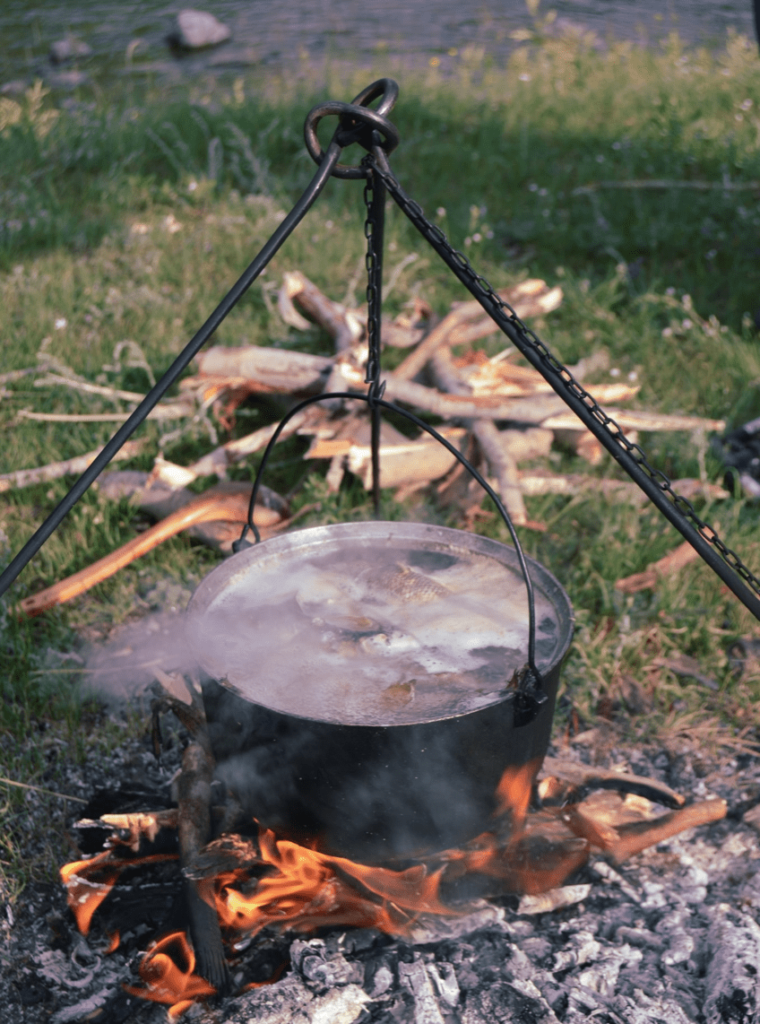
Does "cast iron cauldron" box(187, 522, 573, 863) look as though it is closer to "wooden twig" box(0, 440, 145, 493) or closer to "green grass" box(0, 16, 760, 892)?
"green grass" box(0, 16, 760, 892)

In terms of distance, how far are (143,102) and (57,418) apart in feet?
16.6

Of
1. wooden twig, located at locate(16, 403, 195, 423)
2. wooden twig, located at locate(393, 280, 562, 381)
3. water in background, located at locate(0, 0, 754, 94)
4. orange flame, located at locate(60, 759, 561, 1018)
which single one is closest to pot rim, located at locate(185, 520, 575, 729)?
orange flame, located at locate(60, 759, 561, 1018)

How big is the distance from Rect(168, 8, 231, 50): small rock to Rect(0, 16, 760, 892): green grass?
2.27 meters

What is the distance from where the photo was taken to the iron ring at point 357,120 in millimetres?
1651

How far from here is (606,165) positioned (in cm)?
615

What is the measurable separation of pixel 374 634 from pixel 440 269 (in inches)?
142

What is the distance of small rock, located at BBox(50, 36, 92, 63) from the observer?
954cm

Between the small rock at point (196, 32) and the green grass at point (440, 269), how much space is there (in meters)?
2.27

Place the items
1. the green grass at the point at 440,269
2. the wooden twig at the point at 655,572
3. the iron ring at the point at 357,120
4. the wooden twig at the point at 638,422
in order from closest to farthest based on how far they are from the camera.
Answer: the iron ring at the point at 357,120
the green grass at the point at 440,269
the wooden twig at the point at 655,572
the wooden twig at the point at 638,422

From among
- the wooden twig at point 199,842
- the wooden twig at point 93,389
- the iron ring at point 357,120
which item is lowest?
the wooden twig at point 199,842

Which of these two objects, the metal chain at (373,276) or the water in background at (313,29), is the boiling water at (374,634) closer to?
the metal chain at (373,276)

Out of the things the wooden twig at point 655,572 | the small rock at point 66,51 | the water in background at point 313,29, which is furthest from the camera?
the small rock at point 66,51

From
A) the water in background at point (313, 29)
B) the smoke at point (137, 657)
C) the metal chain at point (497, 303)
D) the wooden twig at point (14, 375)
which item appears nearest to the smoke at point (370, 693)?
the metal chain at point (497, 303)

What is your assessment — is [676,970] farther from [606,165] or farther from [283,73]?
[283,73]
